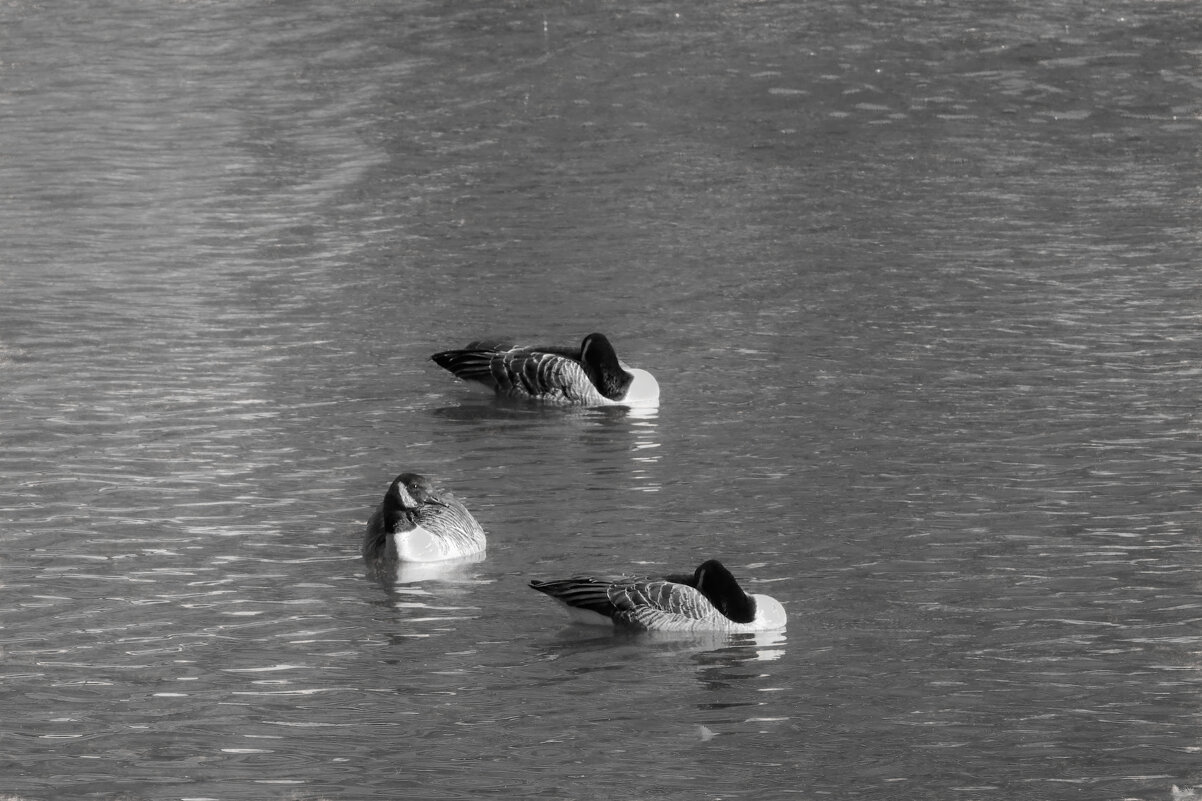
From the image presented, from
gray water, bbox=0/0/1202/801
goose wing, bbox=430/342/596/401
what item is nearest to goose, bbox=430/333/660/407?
goose wing, bbox=430/342/596/401

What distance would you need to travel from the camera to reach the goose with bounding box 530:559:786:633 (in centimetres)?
1444

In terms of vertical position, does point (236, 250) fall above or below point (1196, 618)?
above

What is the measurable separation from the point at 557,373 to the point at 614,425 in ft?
2.98

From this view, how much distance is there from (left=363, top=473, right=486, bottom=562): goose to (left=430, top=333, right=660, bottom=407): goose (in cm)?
512

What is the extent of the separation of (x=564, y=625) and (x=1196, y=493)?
610 centimetres

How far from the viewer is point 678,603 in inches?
570

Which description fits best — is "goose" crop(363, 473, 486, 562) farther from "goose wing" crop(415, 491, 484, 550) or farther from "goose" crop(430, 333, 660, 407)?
"goose" crop(430, 333, 660, 407)

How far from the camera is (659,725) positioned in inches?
507

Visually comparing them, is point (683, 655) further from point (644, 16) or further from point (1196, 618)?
point (644, 16)

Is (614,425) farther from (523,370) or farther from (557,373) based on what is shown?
(523,370)

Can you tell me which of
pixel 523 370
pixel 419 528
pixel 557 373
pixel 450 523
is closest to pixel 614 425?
pixel 557 373

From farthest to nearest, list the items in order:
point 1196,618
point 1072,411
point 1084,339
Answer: point 1084,339
point 1072,411
point 1196,618

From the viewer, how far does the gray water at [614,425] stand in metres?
12.8

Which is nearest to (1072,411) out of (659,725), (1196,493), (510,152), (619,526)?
(1196,493)
